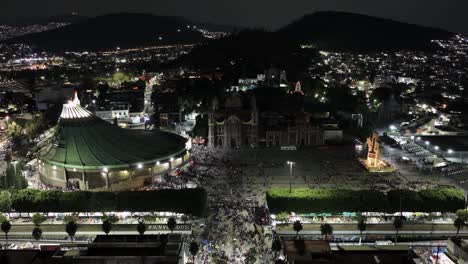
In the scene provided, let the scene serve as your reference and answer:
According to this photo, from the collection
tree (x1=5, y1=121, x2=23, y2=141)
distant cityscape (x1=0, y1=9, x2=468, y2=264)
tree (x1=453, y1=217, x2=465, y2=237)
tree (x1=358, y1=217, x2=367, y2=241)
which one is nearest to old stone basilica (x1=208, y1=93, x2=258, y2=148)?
distant cityscape (x1=0, y1=9, x2=468, y2=264)

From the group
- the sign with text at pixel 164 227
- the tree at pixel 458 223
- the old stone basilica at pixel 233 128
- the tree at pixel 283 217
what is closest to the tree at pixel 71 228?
the sign with text at pixel 164 227

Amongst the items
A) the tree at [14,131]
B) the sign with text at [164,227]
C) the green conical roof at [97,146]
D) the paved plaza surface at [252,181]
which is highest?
the green conical roof at [97,146]

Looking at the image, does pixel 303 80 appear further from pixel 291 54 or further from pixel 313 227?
pixel 313 227

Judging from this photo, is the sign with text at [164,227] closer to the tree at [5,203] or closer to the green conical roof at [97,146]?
the green conical roof at [97,146]

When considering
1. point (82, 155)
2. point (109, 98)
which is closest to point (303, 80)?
point (109, 98)

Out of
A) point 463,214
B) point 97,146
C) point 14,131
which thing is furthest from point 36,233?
point 14,131
